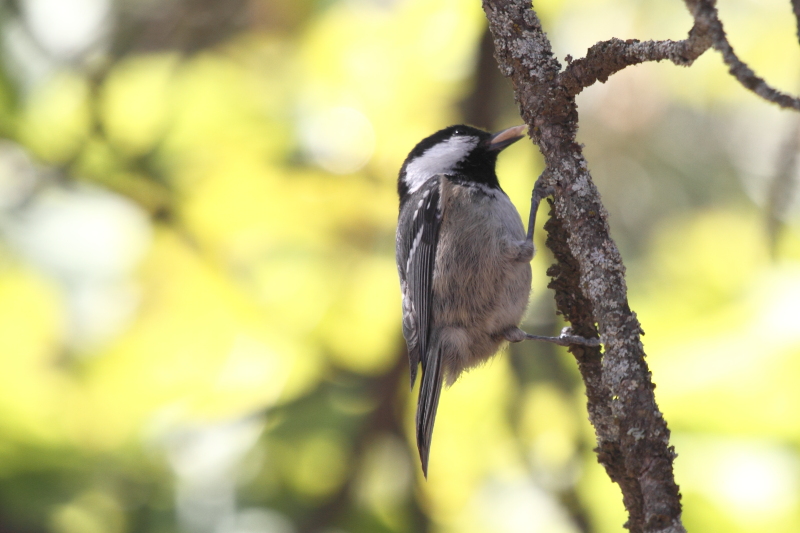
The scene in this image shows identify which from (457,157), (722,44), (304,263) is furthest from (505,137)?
(722,44)

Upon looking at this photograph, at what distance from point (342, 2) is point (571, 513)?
1.23 m

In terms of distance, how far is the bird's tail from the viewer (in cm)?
95

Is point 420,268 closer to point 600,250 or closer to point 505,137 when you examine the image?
point 505,137

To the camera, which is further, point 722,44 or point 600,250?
point 600,250

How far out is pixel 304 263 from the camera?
58.4 inches

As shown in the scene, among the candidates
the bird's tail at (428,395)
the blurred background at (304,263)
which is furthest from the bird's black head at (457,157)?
the bird's tail at (428,395)

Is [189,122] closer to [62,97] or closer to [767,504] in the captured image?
[62,97]

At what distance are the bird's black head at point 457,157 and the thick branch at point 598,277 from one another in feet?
1.84

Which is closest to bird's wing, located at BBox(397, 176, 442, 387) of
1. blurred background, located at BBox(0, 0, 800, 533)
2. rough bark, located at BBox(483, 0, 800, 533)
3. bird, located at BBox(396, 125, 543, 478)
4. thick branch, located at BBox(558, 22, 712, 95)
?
bird, located at BBox(396, 125, 543, 478)

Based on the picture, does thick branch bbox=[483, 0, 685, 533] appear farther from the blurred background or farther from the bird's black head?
the blurred background

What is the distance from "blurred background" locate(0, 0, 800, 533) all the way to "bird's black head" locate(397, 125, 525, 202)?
21 centimetres

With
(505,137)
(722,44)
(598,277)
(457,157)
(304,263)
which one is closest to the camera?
(722,44)

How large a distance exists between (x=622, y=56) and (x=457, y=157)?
71 centimetres

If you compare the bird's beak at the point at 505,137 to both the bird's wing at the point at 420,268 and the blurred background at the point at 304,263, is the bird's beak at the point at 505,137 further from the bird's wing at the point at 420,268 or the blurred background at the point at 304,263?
the blurred background at the point at 304,263
